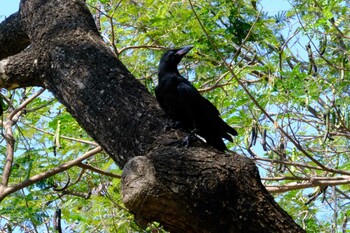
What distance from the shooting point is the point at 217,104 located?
657 cm

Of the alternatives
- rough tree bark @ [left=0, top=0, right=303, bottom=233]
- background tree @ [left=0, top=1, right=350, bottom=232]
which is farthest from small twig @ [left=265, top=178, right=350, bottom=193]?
rough tree bark @ [left=0, top=0, right=303, bottom=233]

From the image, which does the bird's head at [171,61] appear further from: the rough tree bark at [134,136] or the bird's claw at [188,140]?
the bird's claw at [188,140]

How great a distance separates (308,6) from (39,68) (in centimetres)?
424

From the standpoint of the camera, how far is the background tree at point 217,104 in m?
5.63

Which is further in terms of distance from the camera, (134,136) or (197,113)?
(197,113)

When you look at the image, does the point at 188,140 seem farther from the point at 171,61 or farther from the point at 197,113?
the point at 171,61

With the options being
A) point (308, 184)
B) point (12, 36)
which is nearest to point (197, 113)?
point (12, 36)

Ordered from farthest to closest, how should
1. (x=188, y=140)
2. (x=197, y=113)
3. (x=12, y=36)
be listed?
1. (x=12, y=36)
2. (x=197, y=113)
3. (x=188, y=140)

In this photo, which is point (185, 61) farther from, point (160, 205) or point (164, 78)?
point (160, 205)

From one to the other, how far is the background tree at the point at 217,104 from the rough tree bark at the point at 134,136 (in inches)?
72.6

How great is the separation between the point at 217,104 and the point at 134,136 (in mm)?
3621

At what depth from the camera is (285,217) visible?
8.95ft

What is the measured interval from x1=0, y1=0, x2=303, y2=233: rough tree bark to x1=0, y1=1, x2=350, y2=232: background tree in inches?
72.6

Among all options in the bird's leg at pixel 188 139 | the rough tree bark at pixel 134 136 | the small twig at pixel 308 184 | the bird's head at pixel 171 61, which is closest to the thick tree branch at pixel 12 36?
the rough tree bark at pixel 134 136
